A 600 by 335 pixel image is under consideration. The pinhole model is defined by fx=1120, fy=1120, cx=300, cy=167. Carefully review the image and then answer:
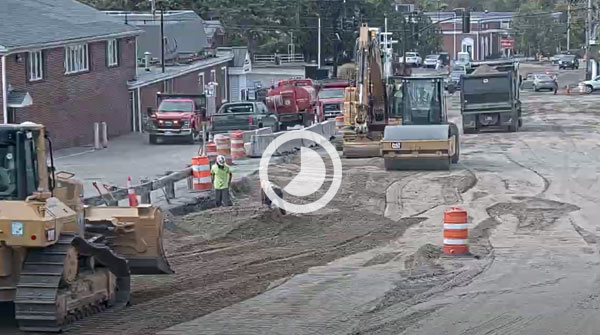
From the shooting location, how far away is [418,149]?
31.6 meters

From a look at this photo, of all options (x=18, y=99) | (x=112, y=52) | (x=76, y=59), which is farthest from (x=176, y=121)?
(x=18, y=99)

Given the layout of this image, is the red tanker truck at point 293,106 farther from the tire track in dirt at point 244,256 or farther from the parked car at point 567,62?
the parked car at point 567,62

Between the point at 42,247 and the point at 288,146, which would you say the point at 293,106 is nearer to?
the point at 288,146

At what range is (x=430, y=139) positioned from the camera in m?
31.5

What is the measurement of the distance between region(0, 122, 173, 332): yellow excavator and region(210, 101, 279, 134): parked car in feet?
102

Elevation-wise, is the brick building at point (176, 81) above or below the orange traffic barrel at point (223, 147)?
above

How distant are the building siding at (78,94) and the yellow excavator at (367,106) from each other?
1119 centimetres

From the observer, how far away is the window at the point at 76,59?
4250cm

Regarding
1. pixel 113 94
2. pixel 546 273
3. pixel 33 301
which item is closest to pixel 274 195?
pixel 546 273

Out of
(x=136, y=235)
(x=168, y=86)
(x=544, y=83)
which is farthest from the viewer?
(x=544, y=83)

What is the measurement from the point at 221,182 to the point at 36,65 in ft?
56.3

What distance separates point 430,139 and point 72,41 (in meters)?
16.3

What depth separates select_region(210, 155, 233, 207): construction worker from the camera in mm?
24677

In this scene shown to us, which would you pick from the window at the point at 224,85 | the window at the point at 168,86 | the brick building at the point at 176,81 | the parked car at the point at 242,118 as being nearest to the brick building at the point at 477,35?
the window at the point at 224,85
